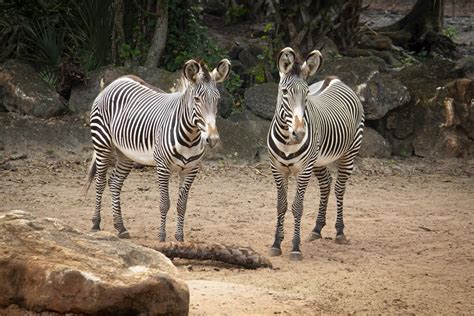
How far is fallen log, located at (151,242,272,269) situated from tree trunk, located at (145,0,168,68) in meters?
6.82

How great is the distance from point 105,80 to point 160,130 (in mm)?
4563

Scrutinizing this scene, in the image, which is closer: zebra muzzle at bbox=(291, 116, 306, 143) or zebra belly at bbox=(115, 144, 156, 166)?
zebra muzzle at bbox=(291, 116, 306, 143)

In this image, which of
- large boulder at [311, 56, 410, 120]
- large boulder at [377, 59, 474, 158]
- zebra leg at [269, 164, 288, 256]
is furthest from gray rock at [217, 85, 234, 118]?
zebra leg at [269, 164, 288, 256]

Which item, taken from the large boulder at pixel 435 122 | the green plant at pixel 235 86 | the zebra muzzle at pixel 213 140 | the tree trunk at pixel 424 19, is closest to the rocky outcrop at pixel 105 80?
the green plant at pixel 235 86

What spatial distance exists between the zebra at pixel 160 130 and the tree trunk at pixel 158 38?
4.42m

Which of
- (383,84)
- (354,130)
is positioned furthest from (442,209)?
(383,84)

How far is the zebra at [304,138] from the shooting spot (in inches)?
338

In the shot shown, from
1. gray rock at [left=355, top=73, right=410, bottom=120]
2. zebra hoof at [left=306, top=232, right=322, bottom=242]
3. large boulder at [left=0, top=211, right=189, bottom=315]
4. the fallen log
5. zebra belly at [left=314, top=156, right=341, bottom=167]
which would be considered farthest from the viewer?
gray rock at [left=355, top=73, right=410, bottom=120]

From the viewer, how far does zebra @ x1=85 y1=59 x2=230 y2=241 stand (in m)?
8.68

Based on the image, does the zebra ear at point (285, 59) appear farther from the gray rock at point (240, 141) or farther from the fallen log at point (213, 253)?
the gray rock at point (240, 141)

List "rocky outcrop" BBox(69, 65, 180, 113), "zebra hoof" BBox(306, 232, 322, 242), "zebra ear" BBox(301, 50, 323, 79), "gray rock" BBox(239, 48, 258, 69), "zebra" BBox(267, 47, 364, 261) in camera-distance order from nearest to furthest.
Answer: "zebra" BBox(267, 47, 364, 261) → "zebra ear" BBox(301, 50, 323, 79) → "zebra hoof" BBox(306, 232, 322, 242) → "rocky outcrop" BBox(69, 65, 180, 113) → "gray rock" BBox(239, 48, 258, 69)

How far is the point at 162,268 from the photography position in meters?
5.80

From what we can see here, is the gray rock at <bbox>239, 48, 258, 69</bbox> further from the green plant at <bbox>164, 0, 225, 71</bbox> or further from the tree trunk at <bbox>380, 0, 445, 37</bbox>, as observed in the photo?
the tree trunk at <bbox>380, 0, 445, 37</bbox>

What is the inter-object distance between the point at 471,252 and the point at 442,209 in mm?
2182
